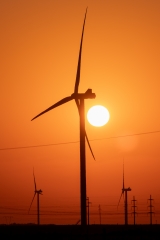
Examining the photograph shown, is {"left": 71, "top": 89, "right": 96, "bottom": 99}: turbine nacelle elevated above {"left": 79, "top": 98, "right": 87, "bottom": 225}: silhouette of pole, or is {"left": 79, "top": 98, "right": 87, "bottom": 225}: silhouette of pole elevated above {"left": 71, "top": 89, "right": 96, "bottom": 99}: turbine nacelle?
{"left": 71, "top": 89, "right": 96, "bottom": 99}: turbine nacelle

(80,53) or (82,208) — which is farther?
(80,53)

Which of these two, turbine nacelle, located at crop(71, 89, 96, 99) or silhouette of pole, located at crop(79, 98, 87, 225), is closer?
silhouette of pole, located at crop(79, 98, 87, 225)
